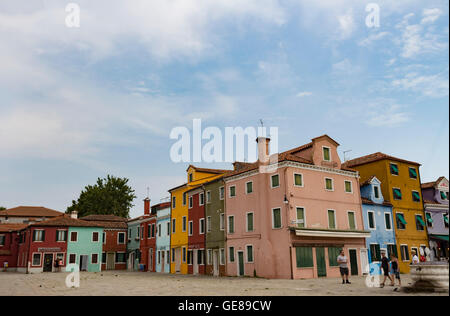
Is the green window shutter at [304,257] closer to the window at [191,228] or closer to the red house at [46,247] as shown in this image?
the window at [191,228]

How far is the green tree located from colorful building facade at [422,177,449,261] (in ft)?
168

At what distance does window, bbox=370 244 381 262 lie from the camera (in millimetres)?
32344

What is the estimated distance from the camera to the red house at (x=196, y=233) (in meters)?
37.0

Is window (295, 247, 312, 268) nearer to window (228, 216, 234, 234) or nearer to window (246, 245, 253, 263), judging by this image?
window (246, 245, 253, 263)

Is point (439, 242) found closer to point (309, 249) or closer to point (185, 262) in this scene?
point (309, 249)

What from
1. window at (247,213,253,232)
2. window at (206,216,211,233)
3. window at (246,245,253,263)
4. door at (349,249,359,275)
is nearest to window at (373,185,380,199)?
door at (349,249,359,275)

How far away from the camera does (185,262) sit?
39.4m

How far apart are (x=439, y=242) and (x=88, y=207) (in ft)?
182

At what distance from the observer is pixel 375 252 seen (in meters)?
32.8

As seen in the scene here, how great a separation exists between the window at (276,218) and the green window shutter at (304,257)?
2231 mm
